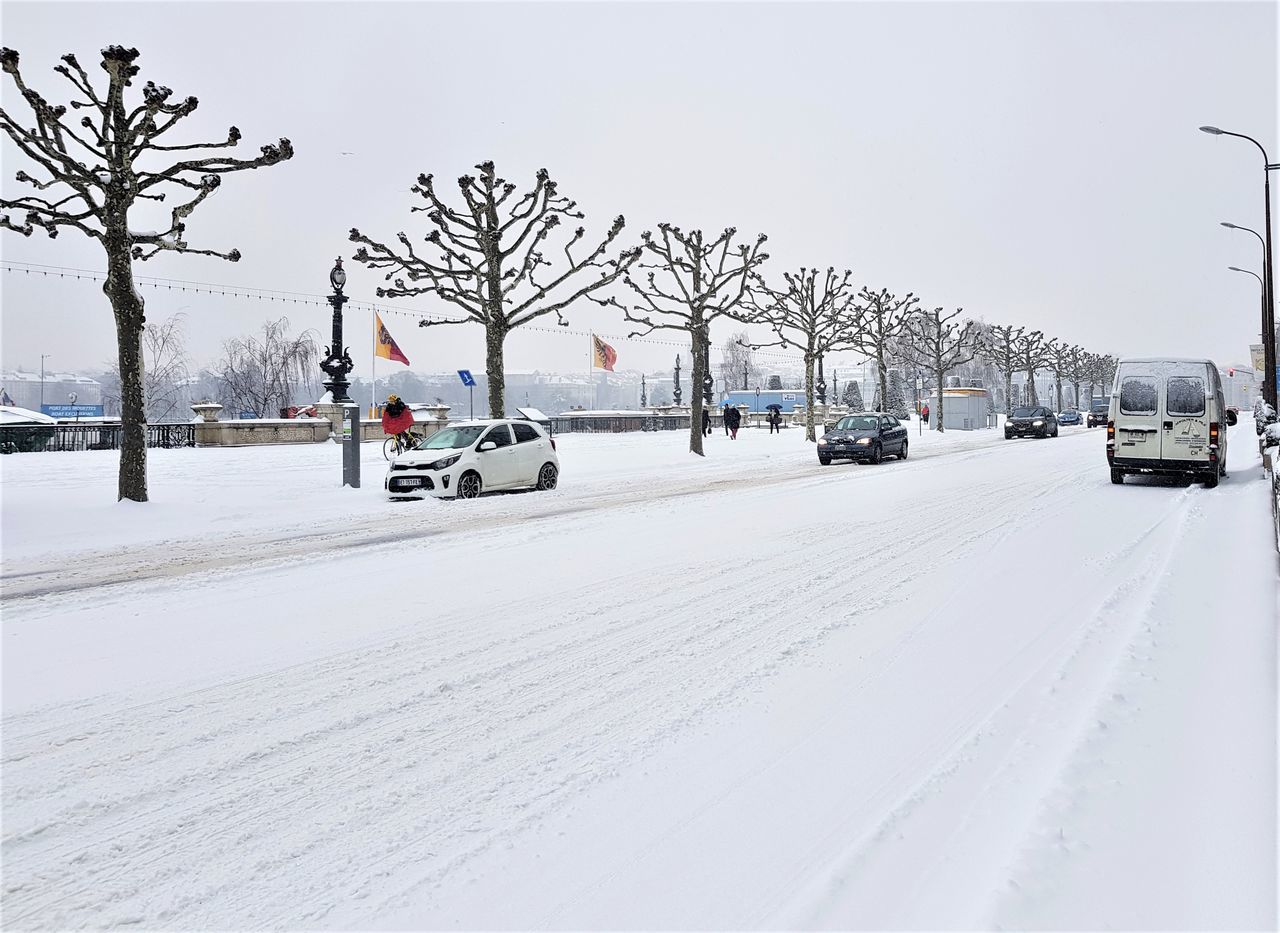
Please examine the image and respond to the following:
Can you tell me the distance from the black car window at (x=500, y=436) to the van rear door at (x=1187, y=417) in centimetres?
1244

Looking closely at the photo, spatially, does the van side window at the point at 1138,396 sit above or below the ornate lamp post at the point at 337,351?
below

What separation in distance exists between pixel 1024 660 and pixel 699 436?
1035 inches

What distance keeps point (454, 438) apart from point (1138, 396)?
13058mm

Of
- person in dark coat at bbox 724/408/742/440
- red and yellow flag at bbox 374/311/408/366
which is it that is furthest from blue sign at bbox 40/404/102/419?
person in dark coat at bbox 724/408/742/440

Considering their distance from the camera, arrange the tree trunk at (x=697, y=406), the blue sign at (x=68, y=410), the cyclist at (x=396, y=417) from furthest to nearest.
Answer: the blue sign at (x=68, y=410) → the tree trunk at (x=697, y=406) → the cyclist at (x=396, y=417)

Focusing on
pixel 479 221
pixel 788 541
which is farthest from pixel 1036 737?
pixel 479 221

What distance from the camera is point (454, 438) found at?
Result: 17844mm

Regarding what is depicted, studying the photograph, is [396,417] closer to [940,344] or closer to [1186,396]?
[1186,396]

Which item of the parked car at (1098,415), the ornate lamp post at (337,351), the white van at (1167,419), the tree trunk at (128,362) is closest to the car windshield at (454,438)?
the ornate lamp post at (337,351)

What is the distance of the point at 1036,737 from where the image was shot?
13.9 ft

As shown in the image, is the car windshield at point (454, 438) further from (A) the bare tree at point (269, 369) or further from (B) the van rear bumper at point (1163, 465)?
(A) the bare tree at point (269, 369)

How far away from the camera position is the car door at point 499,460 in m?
17.5

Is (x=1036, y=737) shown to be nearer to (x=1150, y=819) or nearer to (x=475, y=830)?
(x=1150, y=819)

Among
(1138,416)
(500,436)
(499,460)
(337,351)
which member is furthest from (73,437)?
(1138,416)
